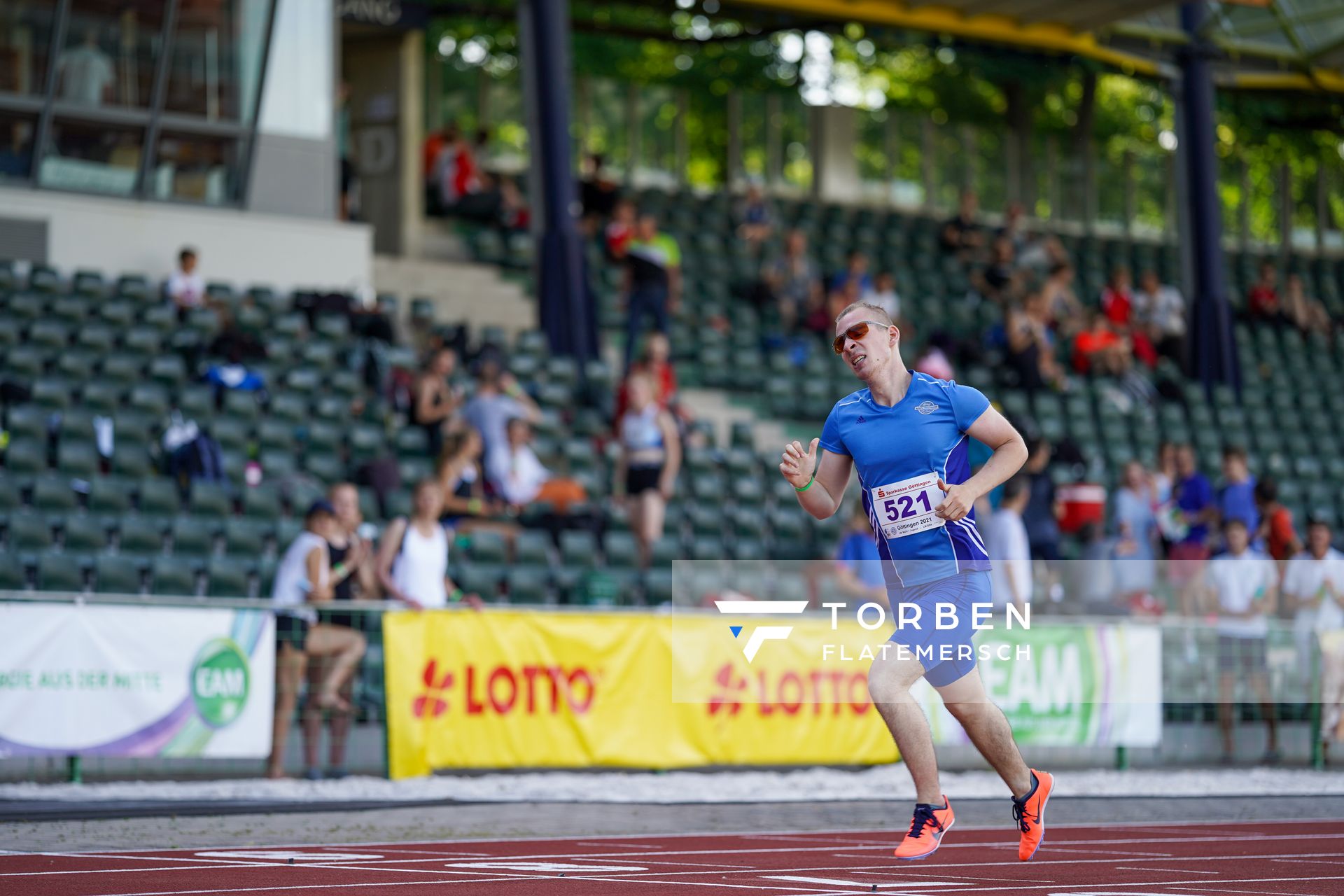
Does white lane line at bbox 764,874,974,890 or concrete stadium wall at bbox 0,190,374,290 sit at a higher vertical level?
concrete stadium wall at bbox 0,190,374,290

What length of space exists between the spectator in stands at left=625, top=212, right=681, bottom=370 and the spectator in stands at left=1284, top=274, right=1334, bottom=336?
511 inches

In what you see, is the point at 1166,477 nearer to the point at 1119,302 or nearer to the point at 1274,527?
the point at 1274,527

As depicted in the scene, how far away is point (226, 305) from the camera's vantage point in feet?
63.3

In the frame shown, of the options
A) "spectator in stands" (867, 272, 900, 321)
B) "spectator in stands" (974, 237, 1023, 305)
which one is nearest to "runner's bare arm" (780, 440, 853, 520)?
"spectator in stands" (867, 272, 900, 321)

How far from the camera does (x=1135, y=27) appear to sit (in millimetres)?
29062

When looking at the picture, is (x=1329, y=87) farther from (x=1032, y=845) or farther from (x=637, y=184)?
(x=1032, y=845)

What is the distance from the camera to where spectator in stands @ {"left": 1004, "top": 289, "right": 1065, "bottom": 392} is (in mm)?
23469

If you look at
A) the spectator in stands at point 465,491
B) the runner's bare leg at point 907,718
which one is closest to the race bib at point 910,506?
the runner's bare leg at point 907,718

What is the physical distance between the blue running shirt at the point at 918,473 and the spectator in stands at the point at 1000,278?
1902 cm

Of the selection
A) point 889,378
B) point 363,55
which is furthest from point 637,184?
point 889,378

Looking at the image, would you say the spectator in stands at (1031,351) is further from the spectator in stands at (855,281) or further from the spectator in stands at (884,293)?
the spectator in stands at (855,281)

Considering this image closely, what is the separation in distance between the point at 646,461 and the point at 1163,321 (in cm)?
1282

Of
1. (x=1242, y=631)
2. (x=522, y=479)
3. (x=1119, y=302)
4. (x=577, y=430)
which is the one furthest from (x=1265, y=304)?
(x=522, y=479)

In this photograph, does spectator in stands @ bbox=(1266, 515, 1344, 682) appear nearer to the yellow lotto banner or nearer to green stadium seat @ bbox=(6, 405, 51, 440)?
the yellow lotto banner
